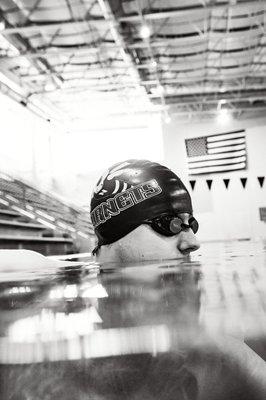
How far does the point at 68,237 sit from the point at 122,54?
4.92 meters

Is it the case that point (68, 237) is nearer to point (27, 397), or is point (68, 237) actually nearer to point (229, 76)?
point (229, 76)

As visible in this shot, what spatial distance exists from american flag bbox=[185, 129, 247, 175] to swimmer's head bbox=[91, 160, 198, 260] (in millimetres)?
10336

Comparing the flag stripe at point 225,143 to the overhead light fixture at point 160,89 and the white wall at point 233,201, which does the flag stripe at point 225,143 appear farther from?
the overhead light fixture at point 160,89

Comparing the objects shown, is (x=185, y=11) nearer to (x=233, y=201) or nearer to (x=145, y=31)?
(x=145, y=31)

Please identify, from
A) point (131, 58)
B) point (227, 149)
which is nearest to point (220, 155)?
point (227, 149)

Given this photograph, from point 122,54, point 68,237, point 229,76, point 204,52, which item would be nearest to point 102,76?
point 122,54

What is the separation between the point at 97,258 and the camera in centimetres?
228

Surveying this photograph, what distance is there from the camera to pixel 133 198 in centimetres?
212

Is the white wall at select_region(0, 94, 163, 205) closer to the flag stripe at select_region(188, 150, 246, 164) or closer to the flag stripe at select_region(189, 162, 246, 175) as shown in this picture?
the flag stripe at select_region(188, 150, 246, 164)

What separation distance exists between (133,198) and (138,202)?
40 millimetres

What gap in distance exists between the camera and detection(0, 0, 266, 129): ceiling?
304 inches

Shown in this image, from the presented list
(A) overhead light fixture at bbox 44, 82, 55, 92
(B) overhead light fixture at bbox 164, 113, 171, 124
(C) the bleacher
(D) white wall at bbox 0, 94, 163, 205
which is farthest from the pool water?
(B) overhead light fixture at bbox 164, 113, 171, 124

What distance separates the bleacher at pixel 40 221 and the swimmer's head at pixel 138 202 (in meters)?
5.59

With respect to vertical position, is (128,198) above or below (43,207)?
below
